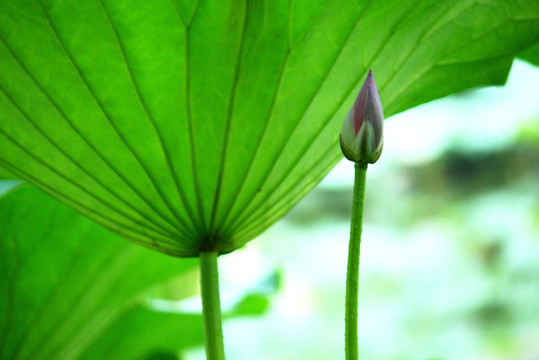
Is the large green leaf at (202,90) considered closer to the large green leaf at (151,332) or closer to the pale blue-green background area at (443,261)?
the large green leaf at (151,332)

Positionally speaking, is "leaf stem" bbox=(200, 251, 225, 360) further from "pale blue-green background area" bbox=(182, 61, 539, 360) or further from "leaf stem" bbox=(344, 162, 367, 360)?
"pale blue-green background area" bbox=(182, 61, 539, 360)

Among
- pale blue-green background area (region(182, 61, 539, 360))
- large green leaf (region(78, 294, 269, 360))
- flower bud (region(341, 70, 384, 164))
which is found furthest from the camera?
pale blue-green background area (region(182, 61, 539, 360))

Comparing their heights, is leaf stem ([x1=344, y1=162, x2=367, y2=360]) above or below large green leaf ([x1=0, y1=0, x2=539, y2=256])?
below

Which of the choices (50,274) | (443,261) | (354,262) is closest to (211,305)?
(354,262)

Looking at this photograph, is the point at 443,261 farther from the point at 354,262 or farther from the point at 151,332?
the point at 354,262

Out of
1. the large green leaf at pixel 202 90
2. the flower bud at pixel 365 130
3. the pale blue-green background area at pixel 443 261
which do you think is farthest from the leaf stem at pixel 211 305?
the pale blue-green background area at pixel 443 261

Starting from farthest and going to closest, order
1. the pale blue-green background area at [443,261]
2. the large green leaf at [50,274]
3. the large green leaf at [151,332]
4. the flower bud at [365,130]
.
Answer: the pale blue-green background area at [443,261]
the large green leaf at [151,332]
the large green leaf at [50,274]
the flower bud at [365,130]

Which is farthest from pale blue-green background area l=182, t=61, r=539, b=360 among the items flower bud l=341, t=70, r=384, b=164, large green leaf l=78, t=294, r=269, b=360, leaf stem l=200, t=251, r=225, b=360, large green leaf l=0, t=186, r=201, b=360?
flower bud l=341, t=70, r=384, b=164
